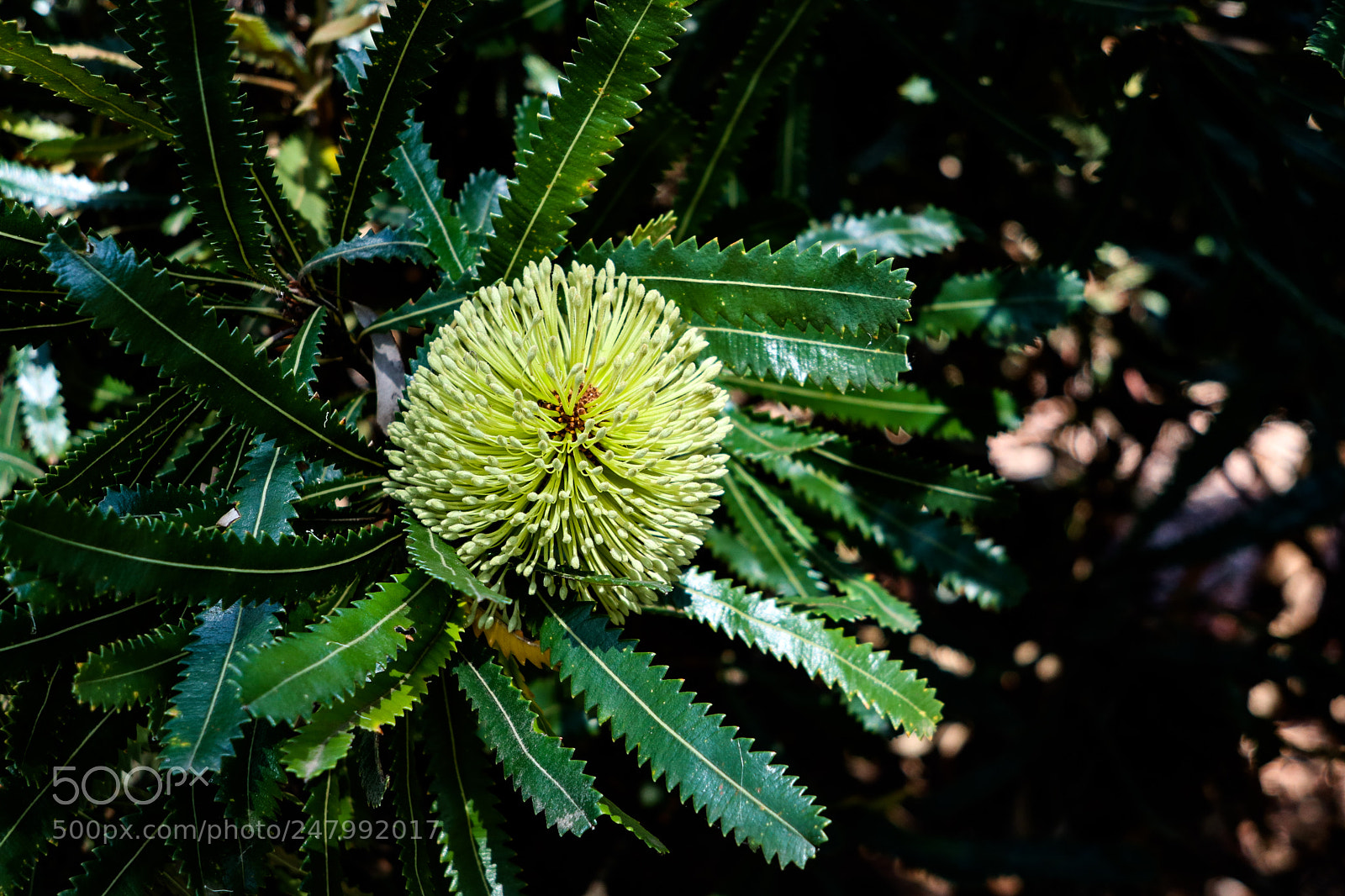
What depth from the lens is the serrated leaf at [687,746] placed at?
1.90 ft

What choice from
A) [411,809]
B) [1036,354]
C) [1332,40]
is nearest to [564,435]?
[411,809]

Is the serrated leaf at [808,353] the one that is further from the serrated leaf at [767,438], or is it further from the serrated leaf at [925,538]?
the serrated leaf at [925,538]

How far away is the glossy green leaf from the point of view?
0.63m

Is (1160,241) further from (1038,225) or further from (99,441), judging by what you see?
(99,441)

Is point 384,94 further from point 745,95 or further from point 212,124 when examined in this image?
point 745,95

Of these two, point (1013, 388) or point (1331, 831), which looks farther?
point (1331, 831)

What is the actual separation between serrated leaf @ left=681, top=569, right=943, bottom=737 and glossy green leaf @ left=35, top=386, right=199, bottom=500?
461 millimetres

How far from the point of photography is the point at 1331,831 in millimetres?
2105

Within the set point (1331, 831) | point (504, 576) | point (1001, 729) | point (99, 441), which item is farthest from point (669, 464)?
point (1331, 831)

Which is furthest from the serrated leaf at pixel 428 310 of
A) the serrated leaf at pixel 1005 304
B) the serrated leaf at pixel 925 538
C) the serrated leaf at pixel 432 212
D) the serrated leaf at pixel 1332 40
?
the serrated leaf at pixel 1332 40

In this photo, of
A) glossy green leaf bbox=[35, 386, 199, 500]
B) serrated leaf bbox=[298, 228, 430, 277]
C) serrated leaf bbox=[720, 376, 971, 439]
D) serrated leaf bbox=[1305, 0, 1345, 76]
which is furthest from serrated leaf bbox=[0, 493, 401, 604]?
serrated leaf bbox=[1305, 0, 1345, 76]

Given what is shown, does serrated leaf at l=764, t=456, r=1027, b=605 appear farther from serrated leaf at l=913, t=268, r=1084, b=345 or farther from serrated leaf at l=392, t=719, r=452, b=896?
serrated leaf at l=392, t=719, r=452, b=896

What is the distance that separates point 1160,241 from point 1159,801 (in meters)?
1.20

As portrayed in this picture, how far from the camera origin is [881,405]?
89 centimetres
